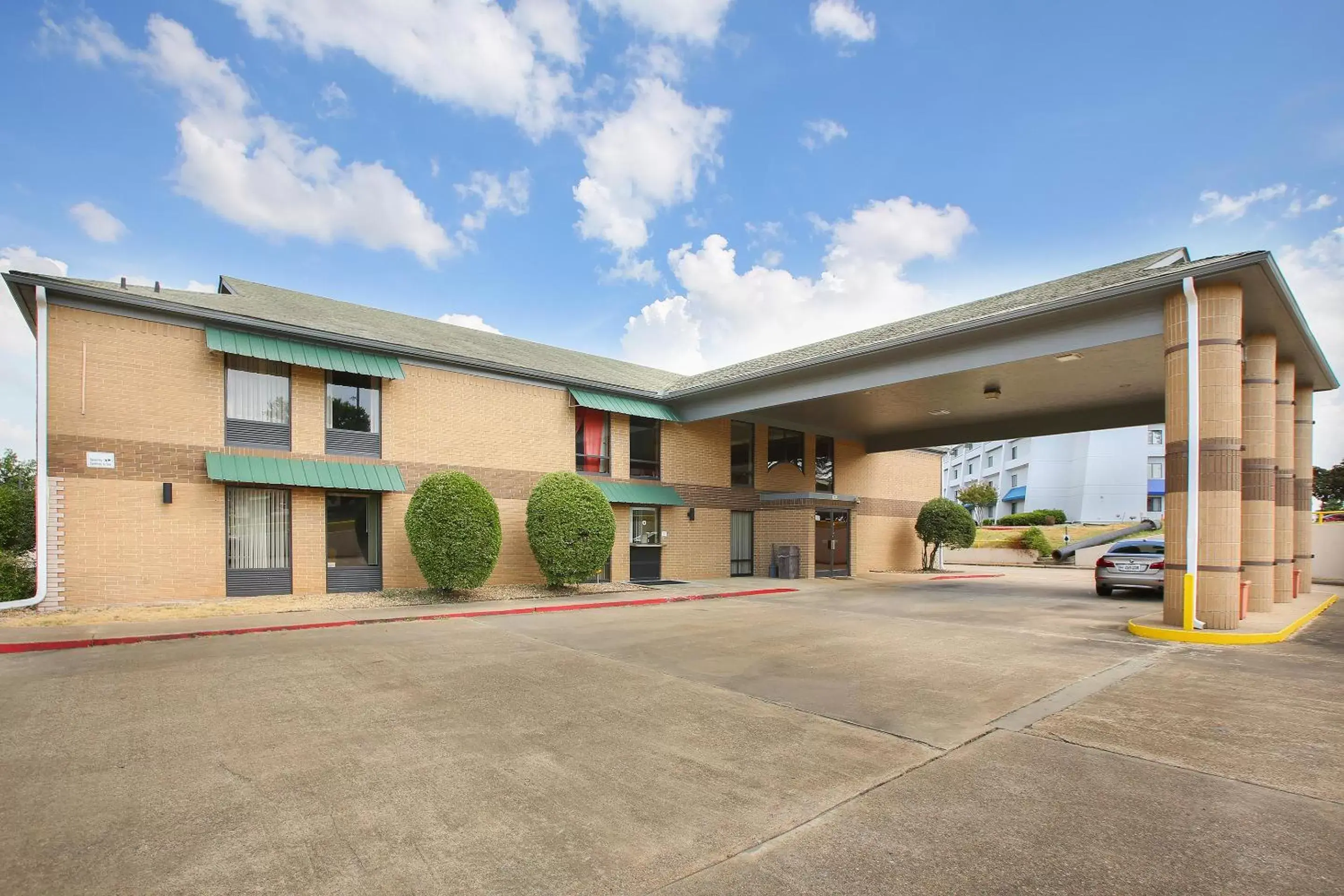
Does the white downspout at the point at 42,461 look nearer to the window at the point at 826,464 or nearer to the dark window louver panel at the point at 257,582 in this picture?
the dark window louver panel at the point at 257,582

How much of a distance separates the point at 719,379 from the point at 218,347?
11470mm

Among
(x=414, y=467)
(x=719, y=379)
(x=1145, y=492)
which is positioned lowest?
(x=1145, y=492)

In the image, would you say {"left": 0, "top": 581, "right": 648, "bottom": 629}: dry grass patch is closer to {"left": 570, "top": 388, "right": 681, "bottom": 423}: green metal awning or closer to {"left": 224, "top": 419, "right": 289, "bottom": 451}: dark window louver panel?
{"left": 224, "top": 419, "right": 289, "bottom": 451}: dark window louver panel

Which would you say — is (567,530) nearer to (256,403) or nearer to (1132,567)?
(256,403)

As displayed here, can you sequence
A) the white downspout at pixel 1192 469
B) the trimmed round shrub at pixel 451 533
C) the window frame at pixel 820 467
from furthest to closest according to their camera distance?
the window frame at pixel 820 467
the trimmed round shrub at pixel 451 533
the white downspout at pixel 1192 469

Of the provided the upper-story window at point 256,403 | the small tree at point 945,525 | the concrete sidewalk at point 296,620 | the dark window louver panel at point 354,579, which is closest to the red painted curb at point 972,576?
the small tree at point 945,525

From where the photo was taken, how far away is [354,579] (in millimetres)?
15078

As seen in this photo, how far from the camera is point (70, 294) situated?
12109 mm

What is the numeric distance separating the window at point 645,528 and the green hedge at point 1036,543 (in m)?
25.4

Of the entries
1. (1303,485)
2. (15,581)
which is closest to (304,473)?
(15,581)

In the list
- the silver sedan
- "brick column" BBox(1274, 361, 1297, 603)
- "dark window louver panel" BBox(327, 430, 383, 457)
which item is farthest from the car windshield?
"dark window louver panel" BBox(327, 430, 383, 457)

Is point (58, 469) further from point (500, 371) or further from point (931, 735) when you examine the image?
point (931, 735)

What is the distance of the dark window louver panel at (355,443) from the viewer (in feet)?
49.2

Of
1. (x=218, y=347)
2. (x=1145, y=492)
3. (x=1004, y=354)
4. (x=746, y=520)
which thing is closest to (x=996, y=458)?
(x=1145, y=492)
